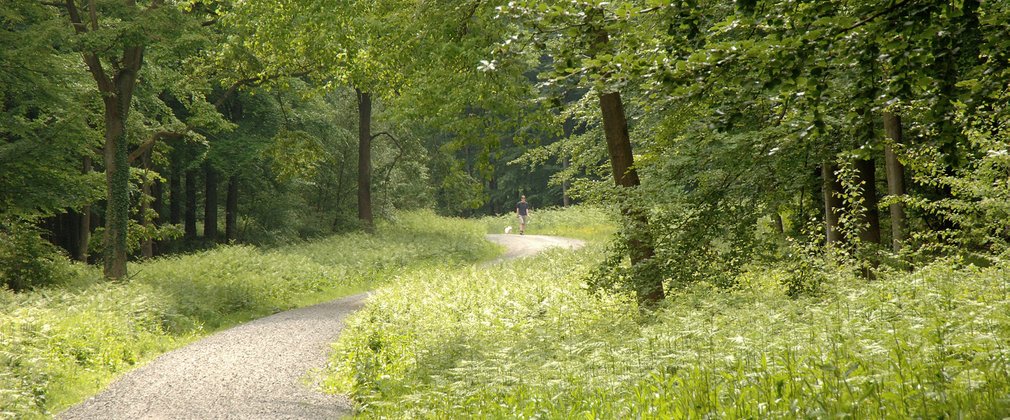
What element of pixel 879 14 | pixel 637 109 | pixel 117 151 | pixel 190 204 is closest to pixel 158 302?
pixel 117 151

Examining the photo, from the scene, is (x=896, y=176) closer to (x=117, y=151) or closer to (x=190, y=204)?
(x=117, y=151)

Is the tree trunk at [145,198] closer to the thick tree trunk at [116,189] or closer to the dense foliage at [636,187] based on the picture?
the dense foliage at [636,187]

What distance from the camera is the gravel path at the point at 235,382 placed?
355 inches

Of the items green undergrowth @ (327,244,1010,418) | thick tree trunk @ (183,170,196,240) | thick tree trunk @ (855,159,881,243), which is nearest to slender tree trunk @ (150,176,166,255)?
thick tree trunk @ (183,170,196,240)

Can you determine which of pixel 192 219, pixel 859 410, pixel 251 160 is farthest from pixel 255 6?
pixel 192 219

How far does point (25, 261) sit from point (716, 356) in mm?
16823

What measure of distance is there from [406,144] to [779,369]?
3119 cm

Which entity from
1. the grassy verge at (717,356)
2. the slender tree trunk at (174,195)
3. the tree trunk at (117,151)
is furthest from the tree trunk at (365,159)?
the grassy verge at (717,356)

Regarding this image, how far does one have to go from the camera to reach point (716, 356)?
5906mm

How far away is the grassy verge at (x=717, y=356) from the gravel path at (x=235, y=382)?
0.59m

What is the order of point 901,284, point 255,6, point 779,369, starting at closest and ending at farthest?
point 779,369 → point 901,284 → point 255,6

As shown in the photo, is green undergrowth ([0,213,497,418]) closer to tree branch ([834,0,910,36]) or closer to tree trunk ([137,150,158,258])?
tree trunk ([137,150,158,258])

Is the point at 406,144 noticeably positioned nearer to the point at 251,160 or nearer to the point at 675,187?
the point at 251,160

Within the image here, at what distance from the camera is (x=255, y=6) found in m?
14.3
